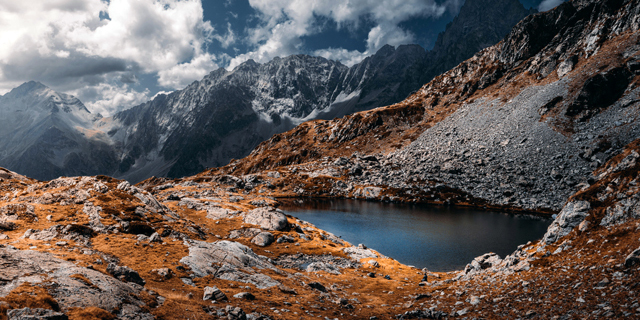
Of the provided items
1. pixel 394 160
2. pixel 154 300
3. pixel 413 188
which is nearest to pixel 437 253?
pixel 154 300

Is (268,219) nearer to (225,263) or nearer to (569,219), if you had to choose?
(225,263)

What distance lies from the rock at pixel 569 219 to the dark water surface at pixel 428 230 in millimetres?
29265

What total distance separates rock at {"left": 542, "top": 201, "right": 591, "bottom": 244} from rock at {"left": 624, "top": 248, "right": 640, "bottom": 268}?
31.6ft

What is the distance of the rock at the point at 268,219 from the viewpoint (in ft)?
200

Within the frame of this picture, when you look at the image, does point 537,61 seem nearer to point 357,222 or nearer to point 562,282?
point 357,222

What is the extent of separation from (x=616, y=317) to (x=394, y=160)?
15539 centimetres

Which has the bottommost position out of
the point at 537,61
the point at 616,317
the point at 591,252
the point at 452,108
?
the point at 616,317

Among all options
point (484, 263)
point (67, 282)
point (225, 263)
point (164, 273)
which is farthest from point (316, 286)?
point (67, 282)

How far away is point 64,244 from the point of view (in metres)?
26.2

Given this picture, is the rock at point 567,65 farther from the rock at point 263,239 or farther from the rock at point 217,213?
the rock at point 217,213

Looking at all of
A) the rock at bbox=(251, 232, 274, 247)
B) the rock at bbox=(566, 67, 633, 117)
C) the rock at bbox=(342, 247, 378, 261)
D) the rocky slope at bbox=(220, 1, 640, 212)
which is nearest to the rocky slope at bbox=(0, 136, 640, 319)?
the rock at bbox=(342, 247, 378, 261)

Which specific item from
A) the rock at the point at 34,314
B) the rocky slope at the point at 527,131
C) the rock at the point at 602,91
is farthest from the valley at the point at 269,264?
the rock at the point at 602,91

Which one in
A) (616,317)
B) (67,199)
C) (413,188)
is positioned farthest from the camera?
(413,188)

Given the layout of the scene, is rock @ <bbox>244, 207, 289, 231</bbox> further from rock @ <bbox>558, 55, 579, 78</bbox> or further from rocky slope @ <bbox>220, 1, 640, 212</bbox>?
rock @ <bbox>558, 55, 579, 78</bbox>
